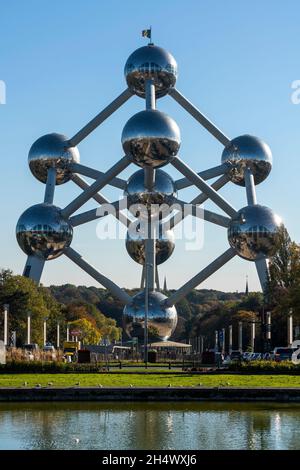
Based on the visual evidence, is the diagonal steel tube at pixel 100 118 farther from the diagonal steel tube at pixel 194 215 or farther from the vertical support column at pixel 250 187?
the vertical support column at pixel 250 187

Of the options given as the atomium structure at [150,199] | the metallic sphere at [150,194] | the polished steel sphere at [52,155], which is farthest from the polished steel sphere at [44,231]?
the metallic sphere at [150,194]

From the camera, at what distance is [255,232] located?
42.9 meters

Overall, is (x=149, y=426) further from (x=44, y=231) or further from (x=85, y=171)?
(x=85, y=171)

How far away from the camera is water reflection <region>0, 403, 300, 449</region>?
14109mm

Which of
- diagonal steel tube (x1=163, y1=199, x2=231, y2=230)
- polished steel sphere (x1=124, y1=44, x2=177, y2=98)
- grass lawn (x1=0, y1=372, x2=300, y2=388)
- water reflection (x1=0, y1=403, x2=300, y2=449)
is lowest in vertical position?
water reflection (x1=0, y1=403, x2=300, y2=449)

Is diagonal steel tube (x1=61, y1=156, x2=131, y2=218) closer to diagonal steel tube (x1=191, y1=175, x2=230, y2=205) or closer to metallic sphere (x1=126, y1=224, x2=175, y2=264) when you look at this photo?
metallic sphere (x1=126, y1=224, x2=175, y2=264)

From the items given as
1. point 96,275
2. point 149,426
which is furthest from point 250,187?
point 149,426

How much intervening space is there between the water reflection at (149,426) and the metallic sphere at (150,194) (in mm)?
24504

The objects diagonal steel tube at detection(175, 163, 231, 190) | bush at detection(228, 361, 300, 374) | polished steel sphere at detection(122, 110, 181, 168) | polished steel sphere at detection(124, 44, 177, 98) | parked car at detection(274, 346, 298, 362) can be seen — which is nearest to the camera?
bush at detection(228, 361, 300, 374)

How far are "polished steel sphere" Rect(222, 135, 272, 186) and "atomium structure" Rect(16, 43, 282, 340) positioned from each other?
0.05m

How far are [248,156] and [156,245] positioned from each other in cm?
662

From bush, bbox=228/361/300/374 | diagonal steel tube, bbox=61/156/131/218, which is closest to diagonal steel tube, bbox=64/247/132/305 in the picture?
diagonal steel tube, bbox=61/156/131/218
